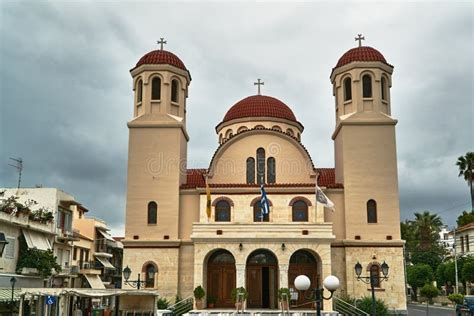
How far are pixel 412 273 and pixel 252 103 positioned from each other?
33973 millimetres

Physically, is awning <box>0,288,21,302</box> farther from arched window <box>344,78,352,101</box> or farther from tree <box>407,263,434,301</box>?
tree <box>407,263,434,301</box>

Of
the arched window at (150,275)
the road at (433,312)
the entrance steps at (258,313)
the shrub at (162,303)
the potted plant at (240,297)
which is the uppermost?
the arched window at (150,275)

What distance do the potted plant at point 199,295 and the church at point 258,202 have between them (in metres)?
0.50

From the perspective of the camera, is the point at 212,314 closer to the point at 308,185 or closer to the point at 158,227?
the point at 158,227

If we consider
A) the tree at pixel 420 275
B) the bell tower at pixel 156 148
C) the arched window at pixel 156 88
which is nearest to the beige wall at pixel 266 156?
the bell tower at pixel 156 148

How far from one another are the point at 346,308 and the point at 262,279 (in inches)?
194

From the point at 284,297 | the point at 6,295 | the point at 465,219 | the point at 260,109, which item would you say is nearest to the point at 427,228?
the point at 465,219

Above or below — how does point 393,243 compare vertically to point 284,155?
below

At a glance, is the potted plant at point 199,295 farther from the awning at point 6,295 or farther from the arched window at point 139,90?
the arched window at point 139,90

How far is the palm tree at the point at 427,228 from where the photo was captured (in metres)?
70.0

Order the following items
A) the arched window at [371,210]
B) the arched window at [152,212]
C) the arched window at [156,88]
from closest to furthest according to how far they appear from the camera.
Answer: the arched window at [371,210]
the arched window at [152,212]
the arched window at [156,88]

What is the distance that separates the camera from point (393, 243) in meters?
30.3

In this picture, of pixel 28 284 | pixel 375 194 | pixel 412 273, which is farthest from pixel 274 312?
pixel 412 273

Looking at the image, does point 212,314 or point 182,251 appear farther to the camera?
point 182,251
